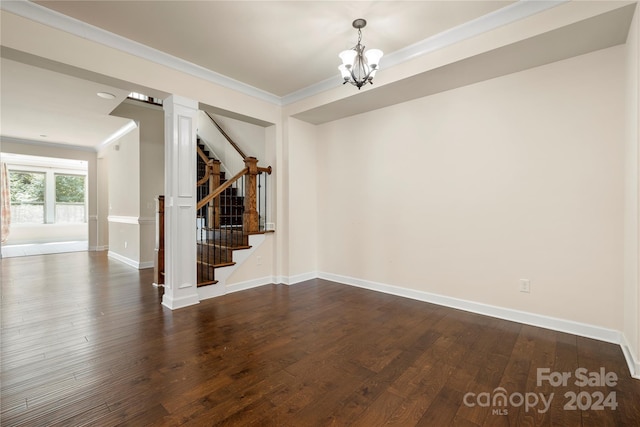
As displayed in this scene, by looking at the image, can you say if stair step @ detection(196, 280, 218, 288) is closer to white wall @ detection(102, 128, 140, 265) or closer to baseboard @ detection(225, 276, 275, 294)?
baseboard @ detection(225, 276, 275, 294)

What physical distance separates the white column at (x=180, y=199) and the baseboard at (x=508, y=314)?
2393 mm

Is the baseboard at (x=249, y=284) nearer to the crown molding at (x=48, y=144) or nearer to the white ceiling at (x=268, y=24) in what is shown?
the white ceiling at (x=268, y=24)

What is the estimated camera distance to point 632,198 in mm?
2082

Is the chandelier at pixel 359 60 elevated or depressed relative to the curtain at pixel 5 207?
elevated

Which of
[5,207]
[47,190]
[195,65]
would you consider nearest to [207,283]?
[195,65]

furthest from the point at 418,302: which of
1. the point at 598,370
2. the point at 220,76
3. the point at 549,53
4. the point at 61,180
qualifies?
the point at 61,180

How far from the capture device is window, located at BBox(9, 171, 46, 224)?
28.9 feet

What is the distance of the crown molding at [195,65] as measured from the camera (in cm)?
232

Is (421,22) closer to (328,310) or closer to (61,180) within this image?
(328,310)

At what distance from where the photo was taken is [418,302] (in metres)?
3.54

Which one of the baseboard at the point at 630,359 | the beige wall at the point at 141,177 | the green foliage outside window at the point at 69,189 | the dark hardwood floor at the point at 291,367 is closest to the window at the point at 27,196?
the green foliage outside window at the point at 69,189

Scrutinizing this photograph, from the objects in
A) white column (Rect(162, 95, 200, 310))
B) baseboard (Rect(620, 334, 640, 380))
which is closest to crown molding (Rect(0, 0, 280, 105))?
white column (Rect(162, 95, 200, 310))

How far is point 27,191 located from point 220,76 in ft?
32.0

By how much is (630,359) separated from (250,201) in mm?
4210
